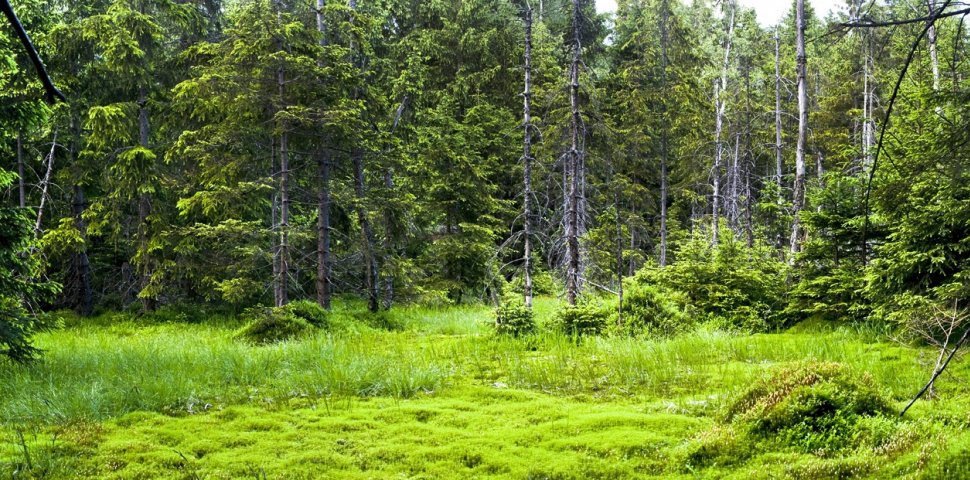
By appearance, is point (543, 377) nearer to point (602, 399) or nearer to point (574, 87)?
point (602, 399)

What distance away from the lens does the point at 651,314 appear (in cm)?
1150

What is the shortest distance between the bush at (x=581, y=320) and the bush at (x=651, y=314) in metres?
0.41

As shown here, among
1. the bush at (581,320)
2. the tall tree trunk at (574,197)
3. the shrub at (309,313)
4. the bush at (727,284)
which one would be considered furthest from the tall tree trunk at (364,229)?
the bush at (727,284)

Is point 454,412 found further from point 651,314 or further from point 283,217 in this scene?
point 283,217

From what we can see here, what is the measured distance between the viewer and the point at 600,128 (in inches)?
608

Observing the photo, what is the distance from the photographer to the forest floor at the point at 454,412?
4.67m

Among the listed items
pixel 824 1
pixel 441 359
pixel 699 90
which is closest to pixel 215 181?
pixel 441 359

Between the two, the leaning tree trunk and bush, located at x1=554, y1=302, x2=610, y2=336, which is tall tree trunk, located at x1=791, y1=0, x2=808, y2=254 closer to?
bush, located at x1=554, y1=302, x2=610, y2=336

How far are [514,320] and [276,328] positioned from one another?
4.41m

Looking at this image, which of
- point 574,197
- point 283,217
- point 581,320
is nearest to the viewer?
point 581,320

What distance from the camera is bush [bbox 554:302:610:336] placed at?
1116 centimetres

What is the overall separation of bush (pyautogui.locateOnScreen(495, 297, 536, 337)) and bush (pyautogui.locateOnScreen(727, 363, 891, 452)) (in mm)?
5713

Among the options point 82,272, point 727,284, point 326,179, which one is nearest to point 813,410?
point 727,284

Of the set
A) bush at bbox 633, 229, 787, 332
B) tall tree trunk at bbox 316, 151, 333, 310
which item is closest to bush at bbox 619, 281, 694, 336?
bush at bbox 633, 229, 787, 332
